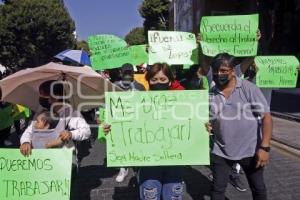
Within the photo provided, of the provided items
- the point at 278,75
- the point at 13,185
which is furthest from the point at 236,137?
the point at 278,75

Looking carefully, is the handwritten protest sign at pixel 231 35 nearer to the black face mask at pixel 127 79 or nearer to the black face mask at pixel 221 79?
the black face mask at pixel 221 79

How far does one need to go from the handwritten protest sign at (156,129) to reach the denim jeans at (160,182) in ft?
0.48

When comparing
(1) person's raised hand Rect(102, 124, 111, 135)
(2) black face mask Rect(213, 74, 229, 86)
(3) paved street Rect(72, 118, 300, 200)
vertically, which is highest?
(2) black face mask Rect(213, 74, 229, 86)

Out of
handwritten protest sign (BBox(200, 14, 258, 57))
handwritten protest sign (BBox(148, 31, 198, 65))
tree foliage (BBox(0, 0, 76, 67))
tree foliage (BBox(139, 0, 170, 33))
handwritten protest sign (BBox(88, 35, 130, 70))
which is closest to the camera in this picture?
handwritten protest sign (BBox(200, 14, 258, 57))

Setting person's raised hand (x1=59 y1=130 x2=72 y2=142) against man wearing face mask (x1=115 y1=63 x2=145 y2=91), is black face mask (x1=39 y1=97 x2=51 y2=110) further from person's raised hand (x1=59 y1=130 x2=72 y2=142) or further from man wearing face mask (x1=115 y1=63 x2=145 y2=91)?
man wearing face mask (x1=115 y1=63 x2=145 y2=91)

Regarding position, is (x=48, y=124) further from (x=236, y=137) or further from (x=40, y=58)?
(x=40, y=58)

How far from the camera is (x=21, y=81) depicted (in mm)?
4594

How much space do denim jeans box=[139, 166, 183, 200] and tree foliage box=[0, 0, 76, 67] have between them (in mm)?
42148

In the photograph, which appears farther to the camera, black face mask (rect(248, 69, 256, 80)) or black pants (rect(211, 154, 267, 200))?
black face mask (rect(248, 69, 256, 80))

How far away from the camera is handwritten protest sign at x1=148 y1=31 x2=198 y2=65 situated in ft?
19.2

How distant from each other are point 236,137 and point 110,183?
2.76 meters

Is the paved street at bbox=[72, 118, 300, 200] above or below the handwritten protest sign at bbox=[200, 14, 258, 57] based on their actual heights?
below

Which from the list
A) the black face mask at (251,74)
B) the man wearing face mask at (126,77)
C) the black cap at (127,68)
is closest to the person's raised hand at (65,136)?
the man wearing face mask at (126,77)

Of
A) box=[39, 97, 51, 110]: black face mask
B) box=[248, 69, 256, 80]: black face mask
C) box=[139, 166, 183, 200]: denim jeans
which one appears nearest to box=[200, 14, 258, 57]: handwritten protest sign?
box=[248, 69, 256, 80]: black face mask
